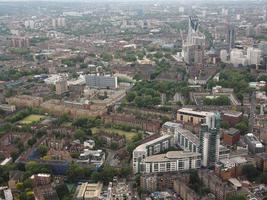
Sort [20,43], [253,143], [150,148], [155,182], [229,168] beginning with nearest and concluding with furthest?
[155,182] < [229,168] < [150,148] < [253,143] < [20,43]

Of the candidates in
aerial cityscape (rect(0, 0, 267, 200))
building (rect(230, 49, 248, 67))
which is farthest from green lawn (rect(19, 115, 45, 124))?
building (rect(230, 49, 248, 67))

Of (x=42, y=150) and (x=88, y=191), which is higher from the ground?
(x=42, y=150)

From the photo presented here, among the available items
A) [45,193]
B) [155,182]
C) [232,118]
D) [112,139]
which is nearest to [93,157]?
[112,139]

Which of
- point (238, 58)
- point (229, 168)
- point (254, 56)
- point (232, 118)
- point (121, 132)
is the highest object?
point (254, 56)

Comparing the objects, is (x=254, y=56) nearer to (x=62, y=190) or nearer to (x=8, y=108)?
(x=8, y=108)

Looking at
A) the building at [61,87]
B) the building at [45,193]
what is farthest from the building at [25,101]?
→ the building at [45,193]
